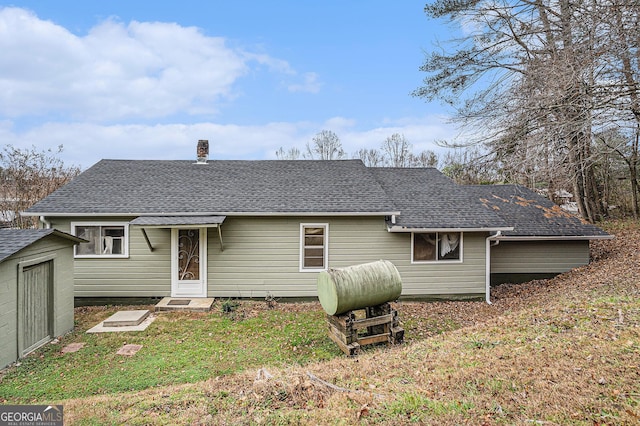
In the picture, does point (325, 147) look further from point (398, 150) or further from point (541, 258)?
point (541, 258)

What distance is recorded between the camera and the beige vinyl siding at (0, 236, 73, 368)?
592 centimetres

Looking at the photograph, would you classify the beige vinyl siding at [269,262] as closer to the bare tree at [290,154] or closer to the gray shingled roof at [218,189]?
the gray shingled roof at [218,189]

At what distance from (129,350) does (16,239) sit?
118 inches

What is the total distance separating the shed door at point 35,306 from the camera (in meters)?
6.43

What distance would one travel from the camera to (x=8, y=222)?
16.9 meters

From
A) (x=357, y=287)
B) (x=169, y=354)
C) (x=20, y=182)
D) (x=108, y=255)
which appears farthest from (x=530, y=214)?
(x=20, y=182)

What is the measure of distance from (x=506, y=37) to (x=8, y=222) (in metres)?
23.8

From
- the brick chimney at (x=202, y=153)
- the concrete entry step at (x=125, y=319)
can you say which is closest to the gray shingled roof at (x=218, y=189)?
the brick chimney at (x=202, y=153)

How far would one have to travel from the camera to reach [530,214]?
12.6m

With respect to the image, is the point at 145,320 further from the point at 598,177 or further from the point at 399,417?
the point at 598,177

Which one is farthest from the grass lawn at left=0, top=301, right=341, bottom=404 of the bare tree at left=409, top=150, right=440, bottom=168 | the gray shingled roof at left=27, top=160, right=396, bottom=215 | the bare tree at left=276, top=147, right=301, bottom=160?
the bare tree at left=409, top=150, right=440, bottom=168

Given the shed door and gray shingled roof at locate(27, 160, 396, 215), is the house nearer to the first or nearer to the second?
gray shingled roof at locate(27, 160, 396, 215)

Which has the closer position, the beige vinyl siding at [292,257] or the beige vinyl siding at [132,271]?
the beige vinyl siding at [132,271]

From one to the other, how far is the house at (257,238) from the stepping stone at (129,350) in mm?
3114
